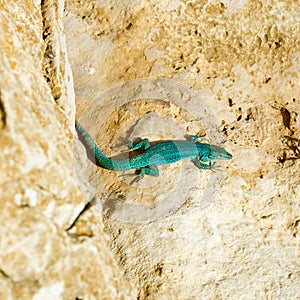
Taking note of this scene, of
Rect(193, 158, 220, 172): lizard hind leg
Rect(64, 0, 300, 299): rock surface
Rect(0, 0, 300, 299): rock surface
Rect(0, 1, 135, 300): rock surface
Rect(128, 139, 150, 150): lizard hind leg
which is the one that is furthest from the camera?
Rect(128, 139, 150, 150): lizard hind leg

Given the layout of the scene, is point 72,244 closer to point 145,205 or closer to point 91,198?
point 91,198

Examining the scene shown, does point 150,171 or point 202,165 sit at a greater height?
point 150,171

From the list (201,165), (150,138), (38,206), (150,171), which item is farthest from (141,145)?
(38,206)

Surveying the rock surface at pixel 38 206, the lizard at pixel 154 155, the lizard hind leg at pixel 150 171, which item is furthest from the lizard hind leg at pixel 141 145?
the rock surface at pixel 38 206

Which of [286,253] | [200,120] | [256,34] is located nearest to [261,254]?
[286,253]

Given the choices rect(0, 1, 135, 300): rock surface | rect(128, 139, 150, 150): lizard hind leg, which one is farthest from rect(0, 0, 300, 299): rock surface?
rect(128, 139, 150, 150): lizard hind leg

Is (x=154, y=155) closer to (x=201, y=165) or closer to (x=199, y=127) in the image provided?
(x=201, y=165)

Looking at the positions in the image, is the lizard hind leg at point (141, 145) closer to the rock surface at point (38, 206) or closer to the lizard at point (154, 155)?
the lizard at point (154, 155)

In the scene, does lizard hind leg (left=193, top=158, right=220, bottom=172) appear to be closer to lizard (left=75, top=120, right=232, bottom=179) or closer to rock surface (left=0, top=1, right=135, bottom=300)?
lizard (left=75, top=120, right=232, bottom=179)
